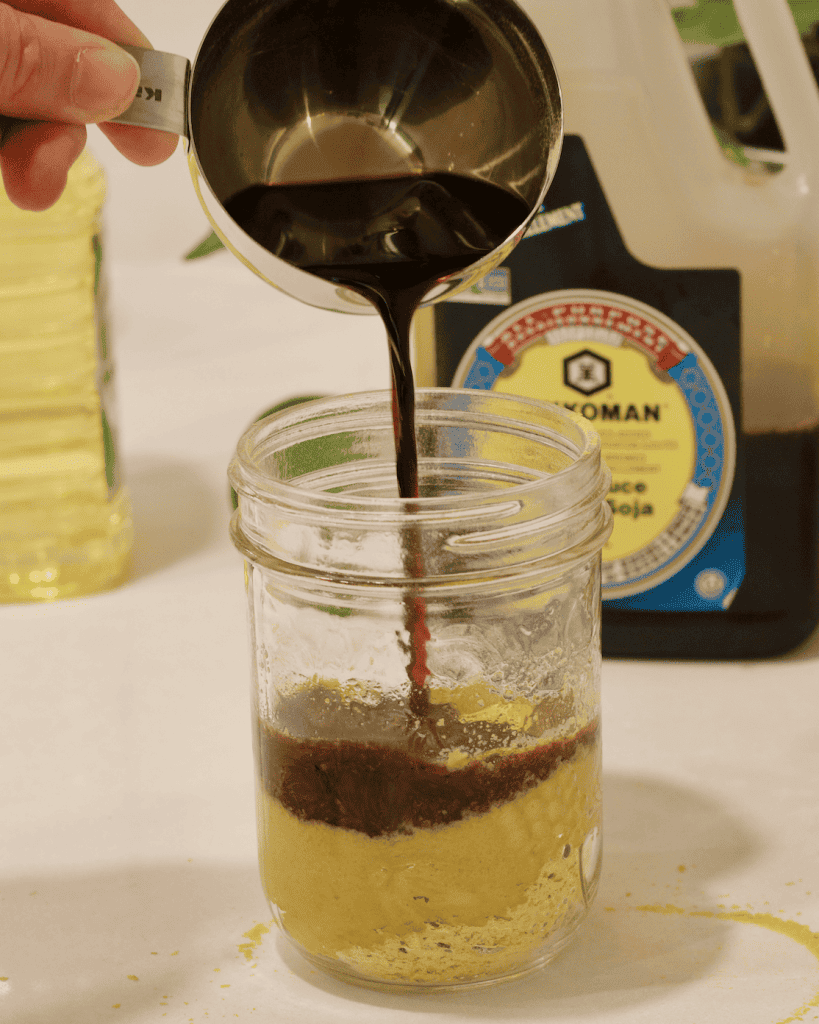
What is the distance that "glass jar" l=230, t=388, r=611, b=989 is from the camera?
48cm

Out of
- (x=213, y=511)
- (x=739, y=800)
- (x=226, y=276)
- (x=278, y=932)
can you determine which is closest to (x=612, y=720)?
(x=739, y=800)

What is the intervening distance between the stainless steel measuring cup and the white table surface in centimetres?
27

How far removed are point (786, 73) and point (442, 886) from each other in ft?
1.57

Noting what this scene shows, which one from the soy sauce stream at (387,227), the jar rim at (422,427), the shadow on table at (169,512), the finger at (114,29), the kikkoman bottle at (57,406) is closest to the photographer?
the jar rim at (422,427)

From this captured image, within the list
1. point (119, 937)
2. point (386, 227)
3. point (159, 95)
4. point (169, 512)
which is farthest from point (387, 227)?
point (169, 512)

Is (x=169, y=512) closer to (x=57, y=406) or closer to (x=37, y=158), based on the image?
(x=57, y=406)

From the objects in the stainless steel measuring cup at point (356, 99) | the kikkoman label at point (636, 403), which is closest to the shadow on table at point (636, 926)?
the kikkoman label at point (636, 403)

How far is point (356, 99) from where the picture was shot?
0.59 metres

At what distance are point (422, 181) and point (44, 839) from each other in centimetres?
36

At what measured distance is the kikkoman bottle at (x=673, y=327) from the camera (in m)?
0.71

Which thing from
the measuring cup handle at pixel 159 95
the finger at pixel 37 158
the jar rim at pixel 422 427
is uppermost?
the measuring cup handle at pixel 159 95

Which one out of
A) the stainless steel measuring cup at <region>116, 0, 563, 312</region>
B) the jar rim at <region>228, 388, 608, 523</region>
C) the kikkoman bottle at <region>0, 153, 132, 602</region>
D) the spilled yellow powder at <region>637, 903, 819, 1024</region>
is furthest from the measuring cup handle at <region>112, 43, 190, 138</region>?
the spilled yellow powder at <region>637, 903, 819, 1024</region>

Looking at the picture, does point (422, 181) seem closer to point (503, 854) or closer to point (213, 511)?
point (503, 854)

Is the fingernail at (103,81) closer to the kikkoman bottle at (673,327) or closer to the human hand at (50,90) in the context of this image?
the human hand at (50,90)
